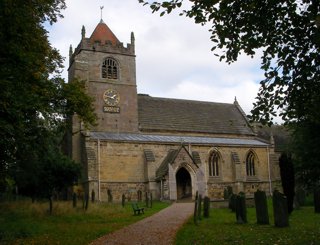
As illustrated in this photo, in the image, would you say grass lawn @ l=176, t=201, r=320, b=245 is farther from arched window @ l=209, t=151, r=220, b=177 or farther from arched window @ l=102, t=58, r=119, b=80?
arched window @ l=102, t=58, r=119, b=80

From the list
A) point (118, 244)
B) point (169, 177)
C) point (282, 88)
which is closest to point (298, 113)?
point (282, 88)

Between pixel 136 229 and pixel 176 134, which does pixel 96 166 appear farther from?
pixel 136 229

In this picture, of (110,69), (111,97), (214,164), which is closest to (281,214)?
(214,164)

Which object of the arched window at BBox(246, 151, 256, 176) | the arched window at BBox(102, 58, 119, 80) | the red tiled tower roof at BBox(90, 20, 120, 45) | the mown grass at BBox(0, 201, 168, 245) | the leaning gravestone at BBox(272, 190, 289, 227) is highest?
the red tiled tower roof at BBox(90, 20, 120, 45)

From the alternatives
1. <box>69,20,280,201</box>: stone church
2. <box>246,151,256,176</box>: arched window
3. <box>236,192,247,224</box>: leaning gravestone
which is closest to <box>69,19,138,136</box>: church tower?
<box>69,20,280,201</box>: stone church

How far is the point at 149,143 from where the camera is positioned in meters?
36.3

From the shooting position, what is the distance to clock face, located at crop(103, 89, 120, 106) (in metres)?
38.1

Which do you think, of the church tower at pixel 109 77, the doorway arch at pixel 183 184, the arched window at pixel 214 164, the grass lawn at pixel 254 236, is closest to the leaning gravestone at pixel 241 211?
the grass lawn at pixel 254 236

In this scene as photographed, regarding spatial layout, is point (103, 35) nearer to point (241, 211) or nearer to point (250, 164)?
point (250, 164)

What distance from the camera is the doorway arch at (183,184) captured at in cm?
3659

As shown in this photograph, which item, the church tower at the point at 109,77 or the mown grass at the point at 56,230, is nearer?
the mown grass at the point at 56,230

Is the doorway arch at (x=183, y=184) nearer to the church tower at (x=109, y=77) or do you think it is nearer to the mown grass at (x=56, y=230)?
the church tower at (x=109, y=77)

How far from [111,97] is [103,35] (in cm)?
686

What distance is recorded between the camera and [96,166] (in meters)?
33.4
